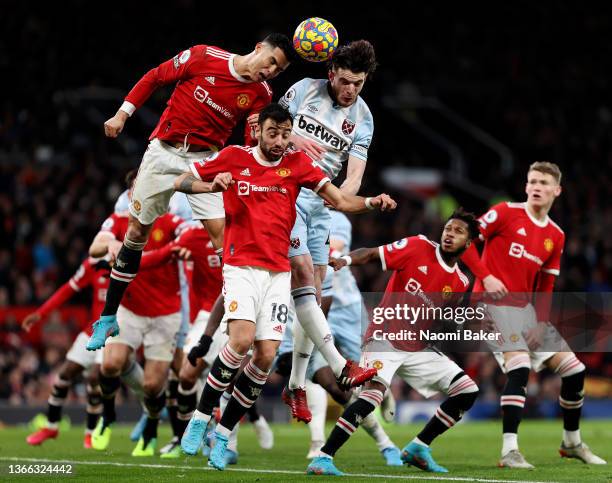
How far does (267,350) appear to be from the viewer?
9242 millimetres

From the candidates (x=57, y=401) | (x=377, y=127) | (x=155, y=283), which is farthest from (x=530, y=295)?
(x=377, y=127)

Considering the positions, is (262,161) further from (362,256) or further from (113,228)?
Answer: (113,228)

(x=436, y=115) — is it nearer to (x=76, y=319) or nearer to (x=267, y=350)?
(x=76, y=319)

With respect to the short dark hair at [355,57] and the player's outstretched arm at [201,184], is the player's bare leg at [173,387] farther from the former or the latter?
the short dark hair at [355,57]

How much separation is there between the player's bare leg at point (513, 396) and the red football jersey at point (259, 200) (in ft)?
10.0

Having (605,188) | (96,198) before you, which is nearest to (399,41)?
(605,188)

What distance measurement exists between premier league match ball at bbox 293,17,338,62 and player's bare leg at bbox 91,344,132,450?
4.45 meters

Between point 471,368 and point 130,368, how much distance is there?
10520 millimetres

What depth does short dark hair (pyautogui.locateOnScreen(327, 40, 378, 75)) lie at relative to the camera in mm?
9812

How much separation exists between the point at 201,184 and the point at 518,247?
372cm

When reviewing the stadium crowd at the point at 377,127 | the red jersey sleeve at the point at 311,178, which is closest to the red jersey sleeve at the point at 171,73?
the red jersey sleeve at the point at 311,178

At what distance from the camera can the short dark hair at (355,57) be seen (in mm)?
9812

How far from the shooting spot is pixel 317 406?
12.7m

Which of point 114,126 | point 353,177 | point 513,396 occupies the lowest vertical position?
point 513,396
